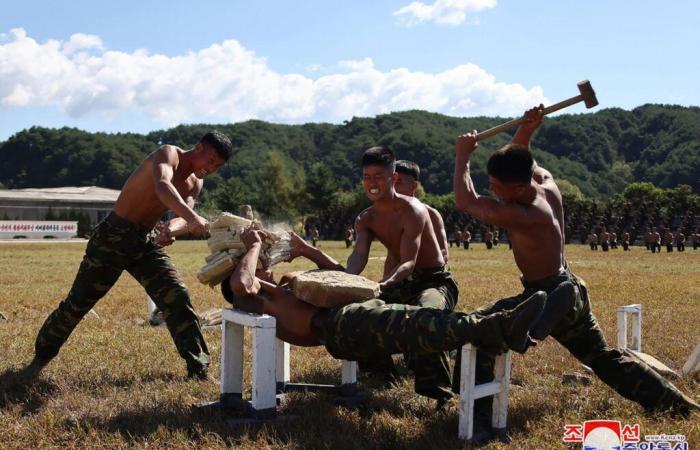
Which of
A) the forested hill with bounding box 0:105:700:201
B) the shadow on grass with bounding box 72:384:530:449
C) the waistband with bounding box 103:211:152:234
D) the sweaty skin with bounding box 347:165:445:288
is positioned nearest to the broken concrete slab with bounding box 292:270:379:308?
the sweaty skin with bounding box 347:165:445:288

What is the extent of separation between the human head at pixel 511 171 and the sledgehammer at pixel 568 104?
35 cm

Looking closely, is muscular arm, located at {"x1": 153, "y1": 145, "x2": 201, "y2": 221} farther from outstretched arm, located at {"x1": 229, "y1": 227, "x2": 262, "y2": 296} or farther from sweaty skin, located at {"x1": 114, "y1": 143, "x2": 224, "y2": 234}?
outstretched arm, located at {"x1": 229, "y1": 227, "x2": 262, "y2": 296}

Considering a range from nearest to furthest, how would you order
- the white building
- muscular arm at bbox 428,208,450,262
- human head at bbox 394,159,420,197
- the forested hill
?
muscular arm at bbox 428,208,450,262
human head at bbox 394,159,420,197
the white building
the forested hill

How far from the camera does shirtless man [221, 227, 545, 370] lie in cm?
409

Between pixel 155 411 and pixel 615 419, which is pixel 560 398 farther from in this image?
pixel 155 411

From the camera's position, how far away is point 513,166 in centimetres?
460

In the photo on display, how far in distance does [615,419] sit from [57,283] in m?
13.2

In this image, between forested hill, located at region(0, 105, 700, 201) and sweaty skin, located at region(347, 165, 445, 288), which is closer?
sweaty skin, located at region(347, 165, 445, 288)

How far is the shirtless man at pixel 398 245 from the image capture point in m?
5.55

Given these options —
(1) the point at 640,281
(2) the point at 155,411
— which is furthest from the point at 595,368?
(1) the point at 640,281

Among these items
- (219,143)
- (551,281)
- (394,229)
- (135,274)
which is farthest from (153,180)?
(551,281)

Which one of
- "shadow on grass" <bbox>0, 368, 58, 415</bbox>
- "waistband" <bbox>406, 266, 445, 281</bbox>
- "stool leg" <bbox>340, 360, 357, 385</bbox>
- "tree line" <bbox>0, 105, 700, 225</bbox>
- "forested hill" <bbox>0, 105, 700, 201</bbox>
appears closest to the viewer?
"shadow on grass" <bbox>0, 368, 58, 415</bbox>

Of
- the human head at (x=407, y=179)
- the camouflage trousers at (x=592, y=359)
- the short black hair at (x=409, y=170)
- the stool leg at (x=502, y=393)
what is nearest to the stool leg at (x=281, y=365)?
the camouflage trousers at (x=592, y=359)

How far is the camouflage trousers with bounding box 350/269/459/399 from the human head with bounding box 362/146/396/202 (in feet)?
2.61
